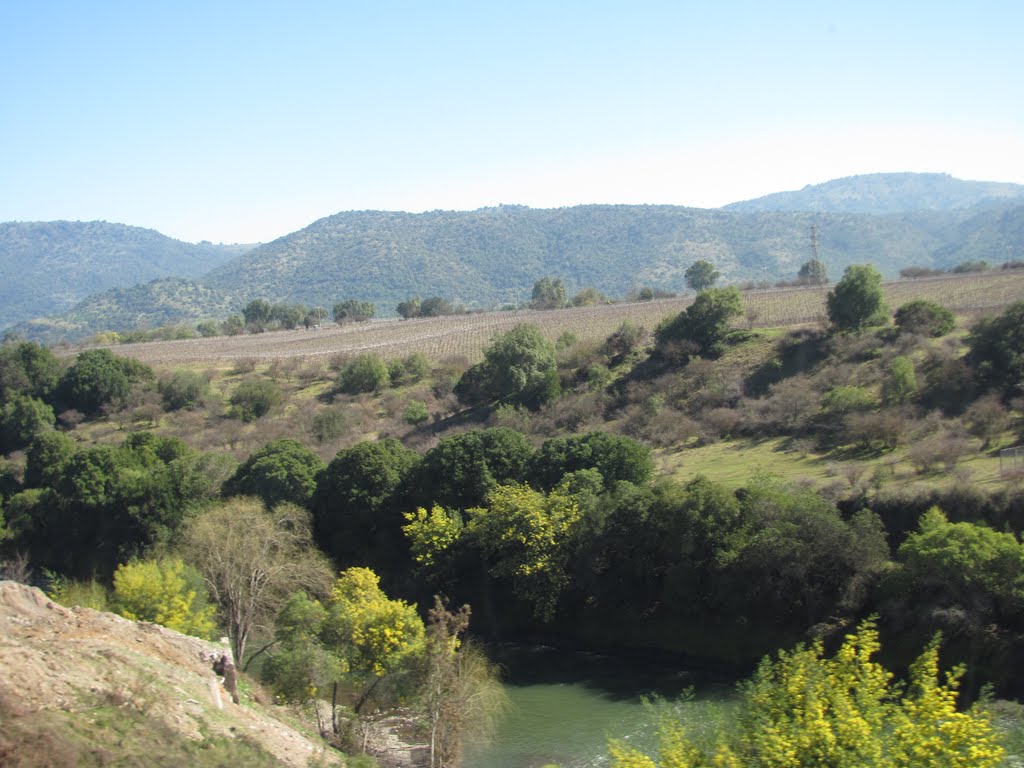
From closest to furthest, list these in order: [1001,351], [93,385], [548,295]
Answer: [1001,351] < [93,385] < [548,295]

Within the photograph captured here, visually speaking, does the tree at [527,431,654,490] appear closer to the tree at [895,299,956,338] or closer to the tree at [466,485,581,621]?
the tree at [466,485,581,621]

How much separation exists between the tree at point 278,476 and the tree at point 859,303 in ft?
91.8

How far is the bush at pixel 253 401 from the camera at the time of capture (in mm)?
55094

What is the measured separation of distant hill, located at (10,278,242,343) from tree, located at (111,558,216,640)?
485 feet

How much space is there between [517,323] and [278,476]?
39604mm

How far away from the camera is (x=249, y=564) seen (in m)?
27.5

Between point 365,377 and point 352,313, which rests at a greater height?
point 352,313

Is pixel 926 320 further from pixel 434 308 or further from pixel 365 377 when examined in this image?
pixel 434 308

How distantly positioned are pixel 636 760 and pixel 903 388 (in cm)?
2999

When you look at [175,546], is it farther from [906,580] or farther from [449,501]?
[906,580]

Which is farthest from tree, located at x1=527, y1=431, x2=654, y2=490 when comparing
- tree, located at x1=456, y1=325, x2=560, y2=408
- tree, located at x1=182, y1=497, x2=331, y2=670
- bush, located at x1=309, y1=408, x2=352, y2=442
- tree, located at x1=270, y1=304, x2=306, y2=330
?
tree, located at x1=270, y1=304, x2=306, y2=330

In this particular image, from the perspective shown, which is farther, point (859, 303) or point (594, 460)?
point (859, 303)

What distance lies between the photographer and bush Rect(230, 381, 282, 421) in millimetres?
55094

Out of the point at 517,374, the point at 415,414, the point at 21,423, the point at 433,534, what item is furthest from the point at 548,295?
the point at 433,534
